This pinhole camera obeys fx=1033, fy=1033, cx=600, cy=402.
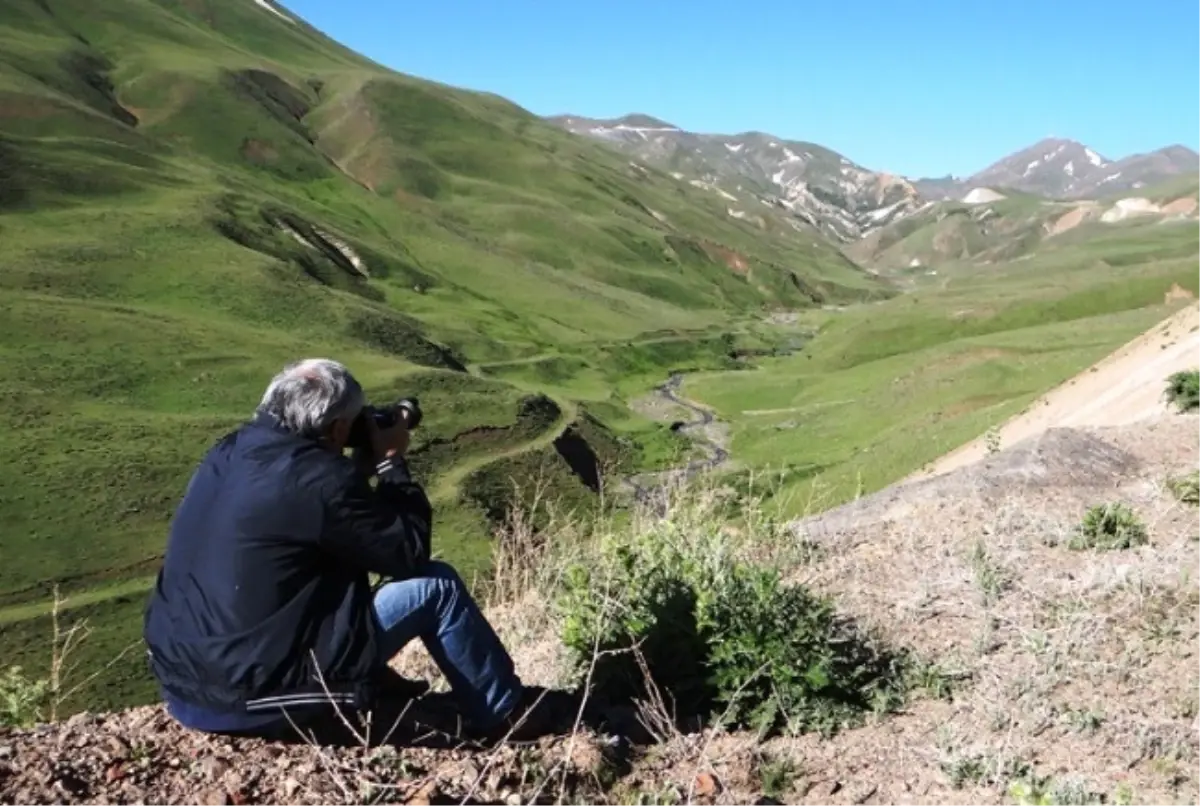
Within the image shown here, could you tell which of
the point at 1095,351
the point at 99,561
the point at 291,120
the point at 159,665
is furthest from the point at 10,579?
the point at 291,120

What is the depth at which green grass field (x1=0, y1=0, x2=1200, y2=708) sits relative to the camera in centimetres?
4116

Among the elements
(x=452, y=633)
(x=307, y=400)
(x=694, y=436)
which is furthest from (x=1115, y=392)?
(x=694, y=436)

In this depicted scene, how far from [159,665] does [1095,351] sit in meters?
49.3

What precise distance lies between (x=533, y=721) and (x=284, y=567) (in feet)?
5.71

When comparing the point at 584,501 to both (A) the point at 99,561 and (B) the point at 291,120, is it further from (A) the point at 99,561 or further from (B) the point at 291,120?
(B) the point at 291,120

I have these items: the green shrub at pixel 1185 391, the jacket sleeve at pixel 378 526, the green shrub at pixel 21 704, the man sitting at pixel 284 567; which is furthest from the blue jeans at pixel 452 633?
the green shrub at pixel 1185 391

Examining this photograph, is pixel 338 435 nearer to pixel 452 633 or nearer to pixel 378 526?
pixel 378 526

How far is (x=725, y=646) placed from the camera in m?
6.59

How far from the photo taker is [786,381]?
72.5m

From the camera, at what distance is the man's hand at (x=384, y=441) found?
5785mm

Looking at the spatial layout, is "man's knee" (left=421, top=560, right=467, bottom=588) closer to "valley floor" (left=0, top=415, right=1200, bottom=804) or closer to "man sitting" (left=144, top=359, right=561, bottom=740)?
"man sitting" (left=144, top=359, right=561, bottom=740)

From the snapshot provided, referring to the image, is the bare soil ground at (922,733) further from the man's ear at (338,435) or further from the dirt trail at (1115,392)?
the dirt trail at (1115,392)

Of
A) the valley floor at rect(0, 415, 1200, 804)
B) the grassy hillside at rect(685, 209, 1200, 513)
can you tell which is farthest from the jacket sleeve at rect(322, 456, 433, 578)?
the grassy hillside at rect(685, 209, 1200, 513)

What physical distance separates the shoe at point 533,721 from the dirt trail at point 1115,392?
60.5 ft
